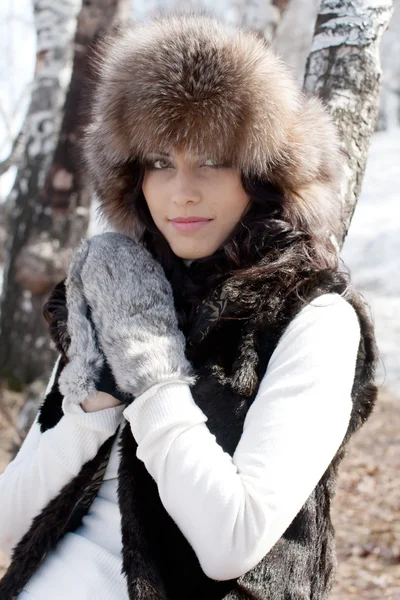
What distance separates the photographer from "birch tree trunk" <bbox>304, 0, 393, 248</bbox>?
2475mm

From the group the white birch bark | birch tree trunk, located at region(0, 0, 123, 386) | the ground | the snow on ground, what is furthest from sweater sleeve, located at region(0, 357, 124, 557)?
the snow on ground

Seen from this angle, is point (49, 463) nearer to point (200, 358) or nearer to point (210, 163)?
point (200, 358)

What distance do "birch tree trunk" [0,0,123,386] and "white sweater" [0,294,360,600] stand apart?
98.9 inches

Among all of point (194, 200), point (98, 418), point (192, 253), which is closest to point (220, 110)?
point (194, 200)

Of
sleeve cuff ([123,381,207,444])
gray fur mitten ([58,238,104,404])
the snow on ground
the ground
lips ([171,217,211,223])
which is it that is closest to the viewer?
sleeve cuff ([123,381,207,444])

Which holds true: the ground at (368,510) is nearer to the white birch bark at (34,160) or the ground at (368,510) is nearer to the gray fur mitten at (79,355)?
the white birch bark at (34,160)

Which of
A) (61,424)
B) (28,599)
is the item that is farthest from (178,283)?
(28,599)

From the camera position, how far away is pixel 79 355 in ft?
5.95

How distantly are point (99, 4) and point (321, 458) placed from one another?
12.0ft

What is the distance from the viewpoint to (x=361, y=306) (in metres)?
1.84

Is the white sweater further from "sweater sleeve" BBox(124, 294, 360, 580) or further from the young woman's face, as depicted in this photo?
the young woman's face

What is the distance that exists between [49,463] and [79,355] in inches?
12.3

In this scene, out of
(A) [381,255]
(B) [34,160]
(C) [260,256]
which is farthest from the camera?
(A) [381,255]

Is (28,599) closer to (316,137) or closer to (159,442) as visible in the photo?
(159,442)
